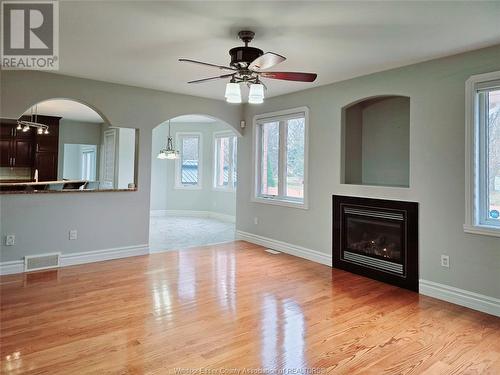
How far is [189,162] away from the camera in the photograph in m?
9.51

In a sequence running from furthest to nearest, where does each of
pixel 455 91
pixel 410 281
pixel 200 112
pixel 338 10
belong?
pixel 200 112 → pixel 410 281 → pixel 455 91 → pixel 338 10

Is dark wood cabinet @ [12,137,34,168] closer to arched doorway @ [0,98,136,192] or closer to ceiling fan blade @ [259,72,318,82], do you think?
arched doorway @ [0,98,136,192]

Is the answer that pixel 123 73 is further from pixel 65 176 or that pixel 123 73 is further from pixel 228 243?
pixel 65 176

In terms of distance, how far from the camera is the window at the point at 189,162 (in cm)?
941

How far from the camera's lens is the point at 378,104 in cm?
460

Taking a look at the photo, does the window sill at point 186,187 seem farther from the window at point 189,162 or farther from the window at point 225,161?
the window at point 225,161

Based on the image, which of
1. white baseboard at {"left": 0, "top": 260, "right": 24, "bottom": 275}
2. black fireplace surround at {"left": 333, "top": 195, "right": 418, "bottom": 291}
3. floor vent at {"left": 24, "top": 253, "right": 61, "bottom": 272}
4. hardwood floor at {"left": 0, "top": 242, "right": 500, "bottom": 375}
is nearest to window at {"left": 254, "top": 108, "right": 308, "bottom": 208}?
black fireplace surround at {"left": 333, "top": 195, "right": 418, "bottom": 291}

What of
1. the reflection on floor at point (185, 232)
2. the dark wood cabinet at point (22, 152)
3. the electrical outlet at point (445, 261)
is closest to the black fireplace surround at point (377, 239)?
the electrical outlet at point (445, 261)

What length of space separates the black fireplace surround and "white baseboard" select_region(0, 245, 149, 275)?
2.97m

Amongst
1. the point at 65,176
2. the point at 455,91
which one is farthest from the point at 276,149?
the point at 65,176

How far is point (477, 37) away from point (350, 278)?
285 centimetres

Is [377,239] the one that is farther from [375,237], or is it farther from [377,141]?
[377,141]

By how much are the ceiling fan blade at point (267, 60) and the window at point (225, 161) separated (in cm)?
607

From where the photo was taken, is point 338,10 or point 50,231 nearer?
point 338,10
